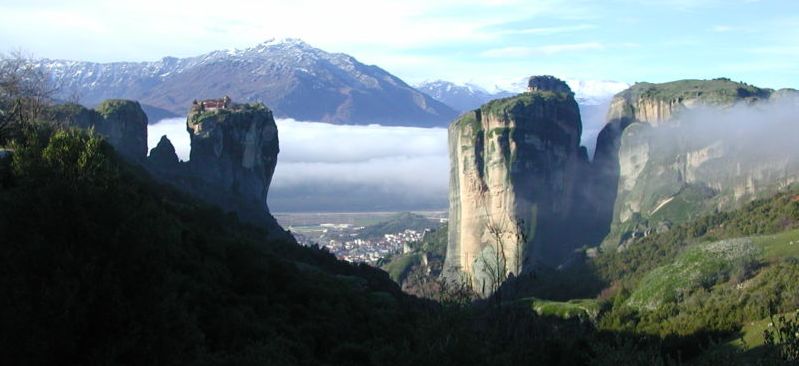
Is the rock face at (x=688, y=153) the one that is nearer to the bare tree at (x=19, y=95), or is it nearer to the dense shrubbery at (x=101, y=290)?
the bare tree at (x=19, y=95)

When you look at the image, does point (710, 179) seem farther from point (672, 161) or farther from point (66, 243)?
point (66, 243)

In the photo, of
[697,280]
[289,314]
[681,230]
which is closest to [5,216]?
[289,314]

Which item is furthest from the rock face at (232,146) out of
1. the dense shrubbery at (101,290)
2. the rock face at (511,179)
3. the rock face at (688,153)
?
the dense shrubbery at (101,290)

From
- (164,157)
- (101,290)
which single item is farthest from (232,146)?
(101,290)

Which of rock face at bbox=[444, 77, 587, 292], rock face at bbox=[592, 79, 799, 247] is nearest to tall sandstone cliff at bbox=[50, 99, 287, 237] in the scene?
rock face at bbox=[444, 77, 587, 292]

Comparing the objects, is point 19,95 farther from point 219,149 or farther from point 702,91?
point 702,91
